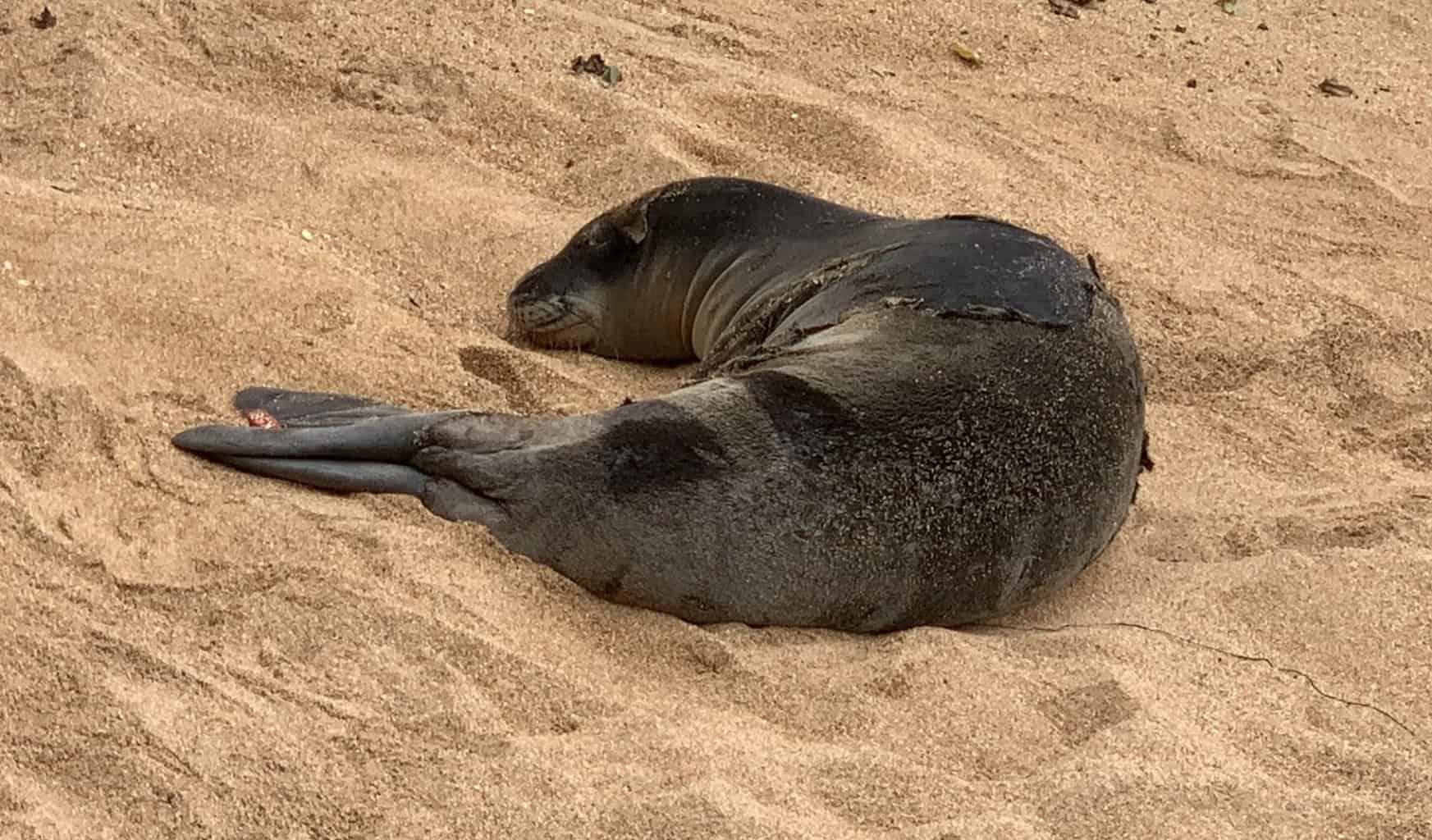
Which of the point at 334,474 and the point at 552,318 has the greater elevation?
the point at 334,474

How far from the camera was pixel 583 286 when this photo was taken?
197 inches

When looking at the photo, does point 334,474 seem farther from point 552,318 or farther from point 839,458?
point 552,318

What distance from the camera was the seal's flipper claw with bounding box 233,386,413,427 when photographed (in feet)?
12.7

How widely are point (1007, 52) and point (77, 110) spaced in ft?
10.5

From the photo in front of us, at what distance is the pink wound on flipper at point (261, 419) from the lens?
3.84 meters

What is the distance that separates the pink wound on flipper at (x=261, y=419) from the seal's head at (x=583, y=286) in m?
1.14

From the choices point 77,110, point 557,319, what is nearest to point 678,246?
point 557,319


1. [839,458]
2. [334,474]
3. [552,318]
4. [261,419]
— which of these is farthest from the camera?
[552,318]

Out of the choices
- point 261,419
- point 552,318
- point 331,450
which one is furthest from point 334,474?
point 552,318

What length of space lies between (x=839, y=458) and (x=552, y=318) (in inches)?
63.7

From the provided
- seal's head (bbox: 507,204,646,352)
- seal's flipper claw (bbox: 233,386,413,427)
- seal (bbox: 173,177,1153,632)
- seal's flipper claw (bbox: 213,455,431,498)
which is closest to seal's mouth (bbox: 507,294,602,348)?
seal's head (bbox: 507,204,646,352)

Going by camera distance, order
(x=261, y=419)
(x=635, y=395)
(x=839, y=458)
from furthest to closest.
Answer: (x=635, y=395) < (x=261, y=419) < (x=839, y=458)

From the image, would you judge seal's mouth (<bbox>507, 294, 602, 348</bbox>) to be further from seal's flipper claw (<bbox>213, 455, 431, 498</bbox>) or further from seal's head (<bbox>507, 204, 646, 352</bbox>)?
seal's flipper claw (<bbox>213, 455, 431, 498</bbox>)

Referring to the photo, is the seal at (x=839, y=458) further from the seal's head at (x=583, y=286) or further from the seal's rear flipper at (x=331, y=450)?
the seal's head at (x=583, y=286)
